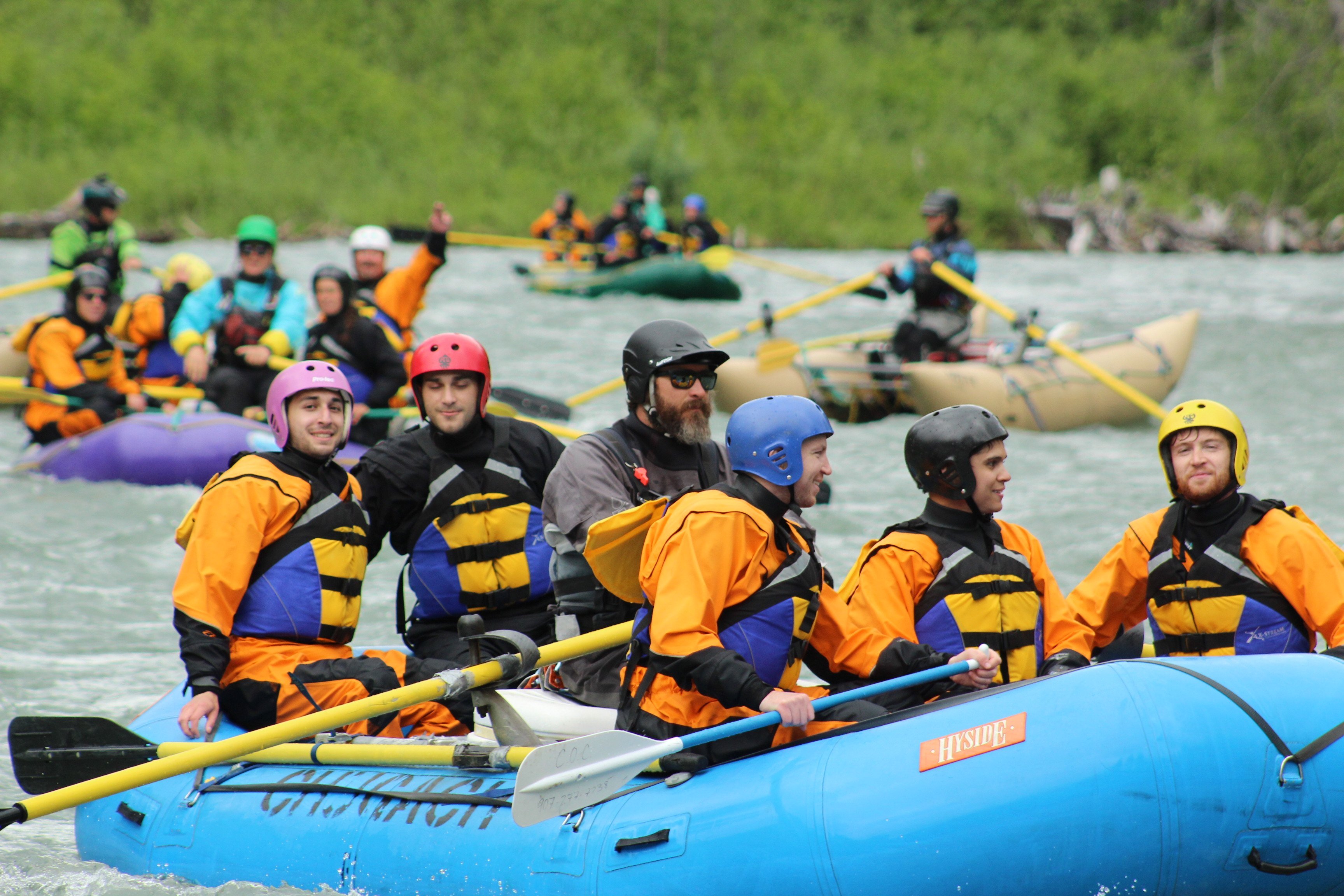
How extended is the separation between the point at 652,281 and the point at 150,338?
9.59 meters

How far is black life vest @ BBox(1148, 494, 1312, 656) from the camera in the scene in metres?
3.31

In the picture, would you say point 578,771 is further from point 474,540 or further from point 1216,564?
point 1216,564

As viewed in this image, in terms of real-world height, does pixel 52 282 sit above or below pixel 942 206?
below

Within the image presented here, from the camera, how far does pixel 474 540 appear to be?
154 inches

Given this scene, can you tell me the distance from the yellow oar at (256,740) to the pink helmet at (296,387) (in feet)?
2.68

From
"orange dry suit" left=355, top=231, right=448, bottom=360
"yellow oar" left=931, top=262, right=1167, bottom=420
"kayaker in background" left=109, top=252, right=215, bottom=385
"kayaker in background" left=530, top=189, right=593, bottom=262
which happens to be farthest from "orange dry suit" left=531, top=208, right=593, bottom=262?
"orange dry suit" left=355, top=231, right=448, bottom=360

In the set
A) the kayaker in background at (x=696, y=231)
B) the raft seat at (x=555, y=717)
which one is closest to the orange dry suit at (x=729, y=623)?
the raft seat at (x=555, y=717)

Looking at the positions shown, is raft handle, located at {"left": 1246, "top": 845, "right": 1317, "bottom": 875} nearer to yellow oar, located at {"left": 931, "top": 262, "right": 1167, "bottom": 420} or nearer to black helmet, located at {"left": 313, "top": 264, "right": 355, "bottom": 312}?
black helmet, located at {"left": 313, "top": 264, "right": 355, "bottom": 312}

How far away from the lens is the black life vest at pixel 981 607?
3236 mm

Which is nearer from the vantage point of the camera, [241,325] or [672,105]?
[241,325]

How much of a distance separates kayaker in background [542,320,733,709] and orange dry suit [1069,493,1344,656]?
3.31 feet

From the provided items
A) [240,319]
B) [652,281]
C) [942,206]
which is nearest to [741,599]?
[240,319]

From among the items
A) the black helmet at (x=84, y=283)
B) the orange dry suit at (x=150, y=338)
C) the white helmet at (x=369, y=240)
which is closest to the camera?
the black helmet at (x=84, y=283)

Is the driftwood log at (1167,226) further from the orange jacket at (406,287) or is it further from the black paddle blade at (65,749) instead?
the black paddle blade at (65,749)
